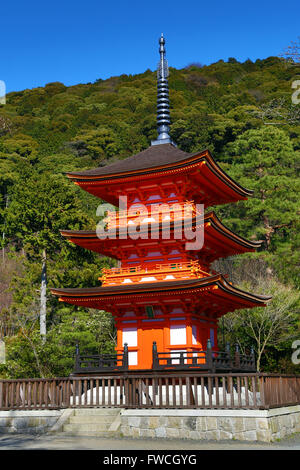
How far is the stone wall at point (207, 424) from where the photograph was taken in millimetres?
14742

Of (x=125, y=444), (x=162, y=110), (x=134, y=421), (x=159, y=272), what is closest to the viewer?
(x=125, y=444)

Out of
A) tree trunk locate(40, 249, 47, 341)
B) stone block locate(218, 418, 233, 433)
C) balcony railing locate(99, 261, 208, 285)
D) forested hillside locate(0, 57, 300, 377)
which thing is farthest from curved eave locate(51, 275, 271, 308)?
tree trunk locate(40, 249, 47, 341)

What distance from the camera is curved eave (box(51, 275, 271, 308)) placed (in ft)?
62.7

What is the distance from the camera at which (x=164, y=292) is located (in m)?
19.9

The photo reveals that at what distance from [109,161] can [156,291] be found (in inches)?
1889

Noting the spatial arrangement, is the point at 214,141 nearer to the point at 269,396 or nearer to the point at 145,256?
the point at 145,256

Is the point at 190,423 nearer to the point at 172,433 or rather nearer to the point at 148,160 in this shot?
the point at 172,433

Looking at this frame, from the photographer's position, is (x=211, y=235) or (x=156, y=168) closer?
(x=156, y=168)

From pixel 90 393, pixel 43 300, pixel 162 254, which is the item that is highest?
pixel 162 254

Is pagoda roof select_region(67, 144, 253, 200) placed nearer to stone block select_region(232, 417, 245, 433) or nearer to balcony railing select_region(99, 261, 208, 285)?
balcony railing select_region(99, 261, 208, 285)

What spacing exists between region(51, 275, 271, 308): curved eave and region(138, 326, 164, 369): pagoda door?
178 cm

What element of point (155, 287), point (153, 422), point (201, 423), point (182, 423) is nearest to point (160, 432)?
point (153, 422)

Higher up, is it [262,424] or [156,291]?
[156,291]

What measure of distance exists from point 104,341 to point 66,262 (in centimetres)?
680
